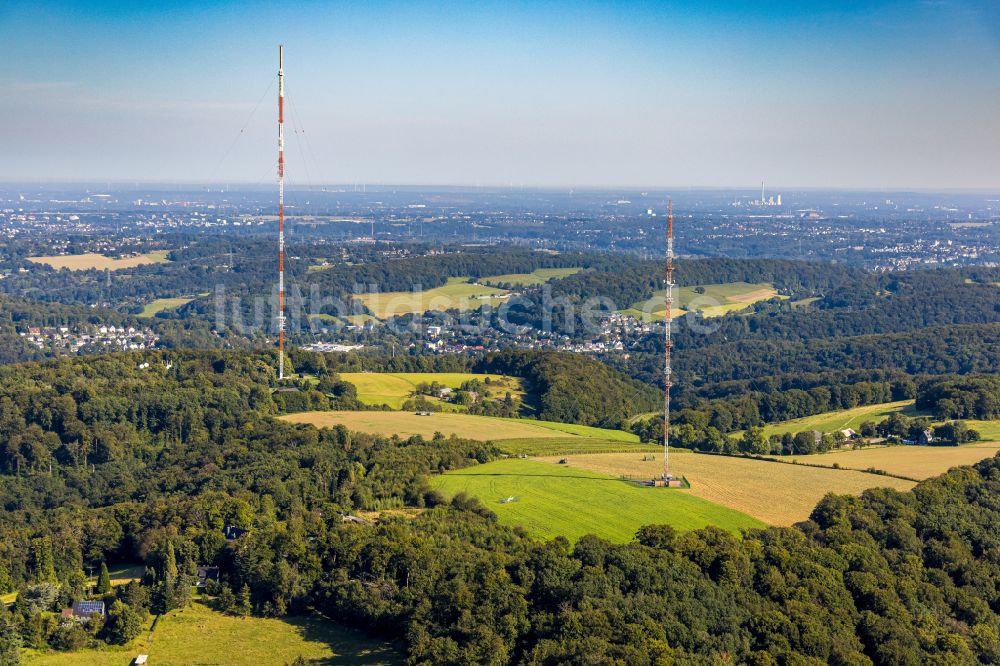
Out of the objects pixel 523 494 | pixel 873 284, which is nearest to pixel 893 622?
pixel 523 494


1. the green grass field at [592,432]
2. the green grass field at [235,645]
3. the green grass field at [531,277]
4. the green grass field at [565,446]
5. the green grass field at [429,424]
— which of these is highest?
the green grass field at [531,277]

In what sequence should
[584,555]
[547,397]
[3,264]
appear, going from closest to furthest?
[584,555], [547,397], [3,264]

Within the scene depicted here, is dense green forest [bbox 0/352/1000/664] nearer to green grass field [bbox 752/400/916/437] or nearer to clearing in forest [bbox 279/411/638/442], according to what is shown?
clearing in forest [bbox 279/411/638/442]

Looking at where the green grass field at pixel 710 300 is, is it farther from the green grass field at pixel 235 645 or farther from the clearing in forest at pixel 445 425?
the green grass field at pixel 235 645

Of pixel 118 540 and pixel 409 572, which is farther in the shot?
pixel 118 540

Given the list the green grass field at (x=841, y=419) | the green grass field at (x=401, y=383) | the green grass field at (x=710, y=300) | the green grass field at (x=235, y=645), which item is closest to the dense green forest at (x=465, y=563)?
the green grass field at (x=235, y=645)

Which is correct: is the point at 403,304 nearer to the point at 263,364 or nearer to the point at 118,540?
the point at 263,364

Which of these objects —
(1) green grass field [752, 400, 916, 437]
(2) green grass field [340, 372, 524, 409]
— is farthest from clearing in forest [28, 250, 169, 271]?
(1) green grass field [752, 400, 916, 437]
